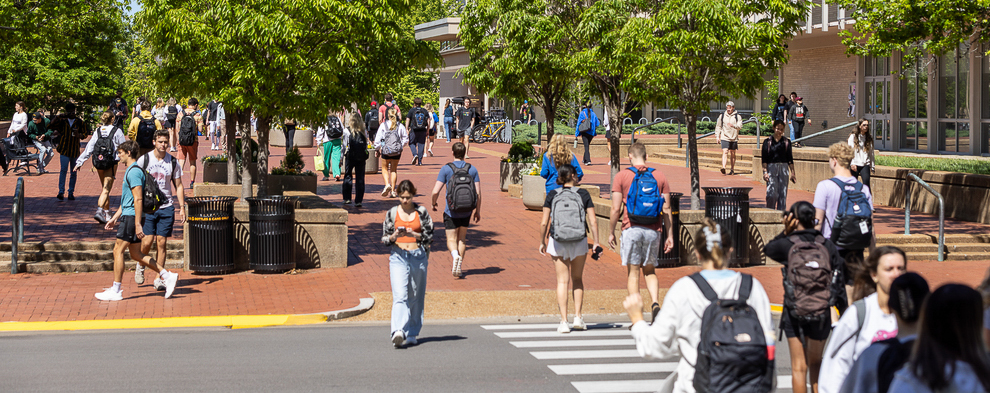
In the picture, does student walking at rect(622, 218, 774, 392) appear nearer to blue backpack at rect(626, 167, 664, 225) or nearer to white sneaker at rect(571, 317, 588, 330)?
blue backpack at rect(626, 167, 664, 225)

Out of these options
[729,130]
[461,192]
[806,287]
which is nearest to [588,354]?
[806,287]

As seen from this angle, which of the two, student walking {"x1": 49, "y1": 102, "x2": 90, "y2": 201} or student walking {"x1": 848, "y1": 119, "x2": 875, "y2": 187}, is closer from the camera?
student walking {"x1": 848, "y1": 119, "x2": 875, "y2": 187}

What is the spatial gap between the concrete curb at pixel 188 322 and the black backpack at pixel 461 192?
2.10 meters

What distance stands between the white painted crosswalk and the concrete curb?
1.78m

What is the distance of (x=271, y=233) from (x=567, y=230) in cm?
438

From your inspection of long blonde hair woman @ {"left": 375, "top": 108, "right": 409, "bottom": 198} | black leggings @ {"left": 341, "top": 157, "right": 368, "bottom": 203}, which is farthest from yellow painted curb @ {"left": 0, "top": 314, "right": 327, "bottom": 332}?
long blonde hair woman @ {"left": 375, "top": 108, "right": 409, "bottom": 198}

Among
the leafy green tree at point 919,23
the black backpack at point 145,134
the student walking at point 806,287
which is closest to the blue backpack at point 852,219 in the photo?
the student walking at point 806,287

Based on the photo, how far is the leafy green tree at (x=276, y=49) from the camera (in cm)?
1188

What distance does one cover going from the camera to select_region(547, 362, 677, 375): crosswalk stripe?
7488mm

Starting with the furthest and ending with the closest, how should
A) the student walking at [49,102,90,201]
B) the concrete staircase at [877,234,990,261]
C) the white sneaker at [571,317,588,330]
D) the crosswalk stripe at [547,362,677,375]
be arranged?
1. the student walking at [49,102,90,201]
2. the concrete staircase at [877,234,990,261]
3. the white sneaker at [571,317,588,330]
4. the crosswalk stripe at [547,362,677,375]

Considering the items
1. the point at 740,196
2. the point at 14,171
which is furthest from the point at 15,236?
the point at 14,171

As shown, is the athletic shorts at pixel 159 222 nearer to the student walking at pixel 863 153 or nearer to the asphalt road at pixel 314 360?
the asphalt road at pixel 314 360

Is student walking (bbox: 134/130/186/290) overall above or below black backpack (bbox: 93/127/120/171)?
below

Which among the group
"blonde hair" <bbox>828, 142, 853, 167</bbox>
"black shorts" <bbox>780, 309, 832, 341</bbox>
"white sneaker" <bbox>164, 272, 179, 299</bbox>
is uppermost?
"blonde hair" <bbox>828, 142, 853, 167</bbox>
